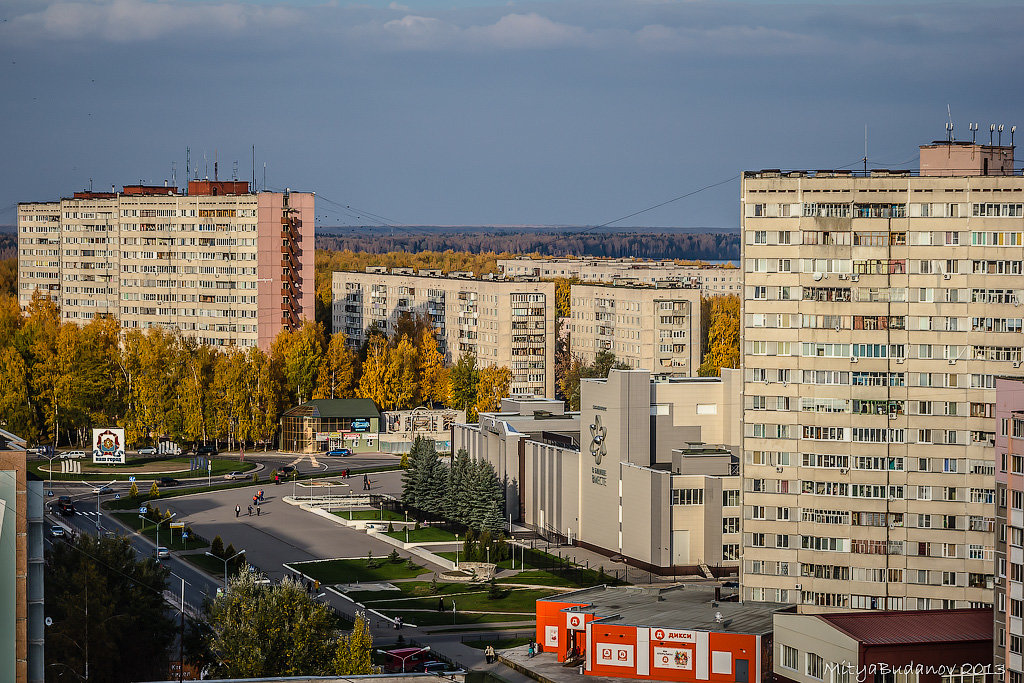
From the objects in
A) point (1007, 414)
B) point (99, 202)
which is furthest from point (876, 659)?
point (99, 202)

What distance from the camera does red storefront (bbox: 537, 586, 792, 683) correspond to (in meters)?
68.2

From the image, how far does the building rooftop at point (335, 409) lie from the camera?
14562cm

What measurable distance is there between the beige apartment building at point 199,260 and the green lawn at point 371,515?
47791 mm

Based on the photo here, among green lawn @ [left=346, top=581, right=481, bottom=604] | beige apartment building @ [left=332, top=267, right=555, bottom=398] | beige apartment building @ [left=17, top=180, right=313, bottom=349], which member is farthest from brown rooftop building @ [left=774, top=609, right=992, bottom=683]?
beige apartment building @ [left=17, top=180, right=313, bottom=349]

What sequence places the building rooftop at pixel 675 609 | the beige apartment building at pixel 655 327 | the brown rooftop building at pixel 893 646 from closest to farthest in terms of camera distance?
the brown rooftop building at pixel 893 646 → the building rooftop at pixel 675 609 → the beige apartment building at pixel 655 327

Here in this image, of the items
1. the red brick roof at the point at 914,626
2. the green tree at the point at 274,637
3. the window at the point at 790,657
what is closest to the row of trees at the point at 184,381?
the green tree at the point at 274,637

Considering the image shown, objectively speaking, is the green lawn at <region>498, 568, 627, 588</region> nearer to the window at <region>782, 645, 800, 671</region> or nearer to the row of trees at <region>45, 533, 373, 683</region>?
the window at <region>782, 645, 800, 671</region>

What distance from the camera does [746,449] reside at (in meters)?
77.9

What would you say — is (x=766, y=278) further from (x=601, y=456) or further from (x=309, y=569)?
(x=309, y=569)

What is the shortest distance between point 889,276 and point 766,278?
19.2 feet

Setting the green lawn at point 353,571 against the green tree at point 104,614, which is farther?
the green lawn at point 353,571

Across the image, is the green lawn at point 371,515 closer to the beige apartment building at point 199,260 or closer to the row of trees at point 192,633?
the row of trees at point 192,633

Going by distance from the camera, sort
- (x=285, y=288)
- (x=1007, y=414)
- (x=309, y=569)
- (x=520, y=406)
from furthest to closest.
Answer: (x=285, y=288) → (x=520, y=406) → (x=309, y=569) → (x=1007, y=414)

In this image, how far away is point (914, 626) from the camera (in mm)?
63281
